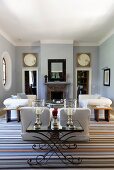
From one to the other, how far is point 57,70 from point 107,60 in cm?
271

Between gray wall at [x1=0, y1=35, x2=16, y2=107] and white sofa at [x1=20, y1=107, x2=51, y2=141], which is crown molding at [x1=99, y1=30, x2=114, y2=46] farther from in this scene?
white sofa at [x1=20, y1=107, x2=51, y2=141]

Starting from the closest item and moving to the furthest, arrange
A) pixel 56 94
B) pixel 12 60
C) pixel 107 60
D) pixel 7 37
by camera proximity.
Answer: pixel 7 37 → pixel 107 60 → pixel 12 60 → pixel 56 94

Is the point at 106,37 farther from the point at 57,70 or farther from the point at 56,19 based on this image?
the point at 56,19

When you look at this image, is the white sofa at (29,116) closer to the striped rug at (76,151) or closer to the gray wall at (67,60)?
the striped rug at (76,151)

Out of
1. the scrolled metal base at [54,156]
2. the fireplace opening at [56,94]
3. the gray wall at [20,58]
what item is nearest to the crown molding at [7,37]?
the gray wall at [20,58]

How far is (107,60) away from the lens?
30.0 ft

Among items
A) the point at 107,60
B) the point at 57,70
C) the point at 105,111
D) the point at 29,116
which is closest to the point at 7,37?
the point at 57,70

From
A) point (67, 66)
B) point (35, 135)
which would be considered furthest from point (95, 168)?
point (67, 66)

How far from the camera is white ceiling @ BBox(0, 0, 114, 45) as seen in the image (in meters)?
5.20

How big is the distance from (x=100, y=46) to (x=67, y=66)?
220 cm

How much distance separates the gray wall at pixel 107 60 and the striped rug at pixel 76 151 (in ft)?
12.9

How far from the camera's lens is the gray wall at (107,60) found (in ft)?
27.5

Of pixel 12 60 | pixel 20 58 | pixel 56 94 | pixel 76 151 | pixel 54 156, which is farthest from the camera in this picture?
pixel 20 58

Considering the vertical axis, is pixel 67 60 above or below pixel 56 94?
above
